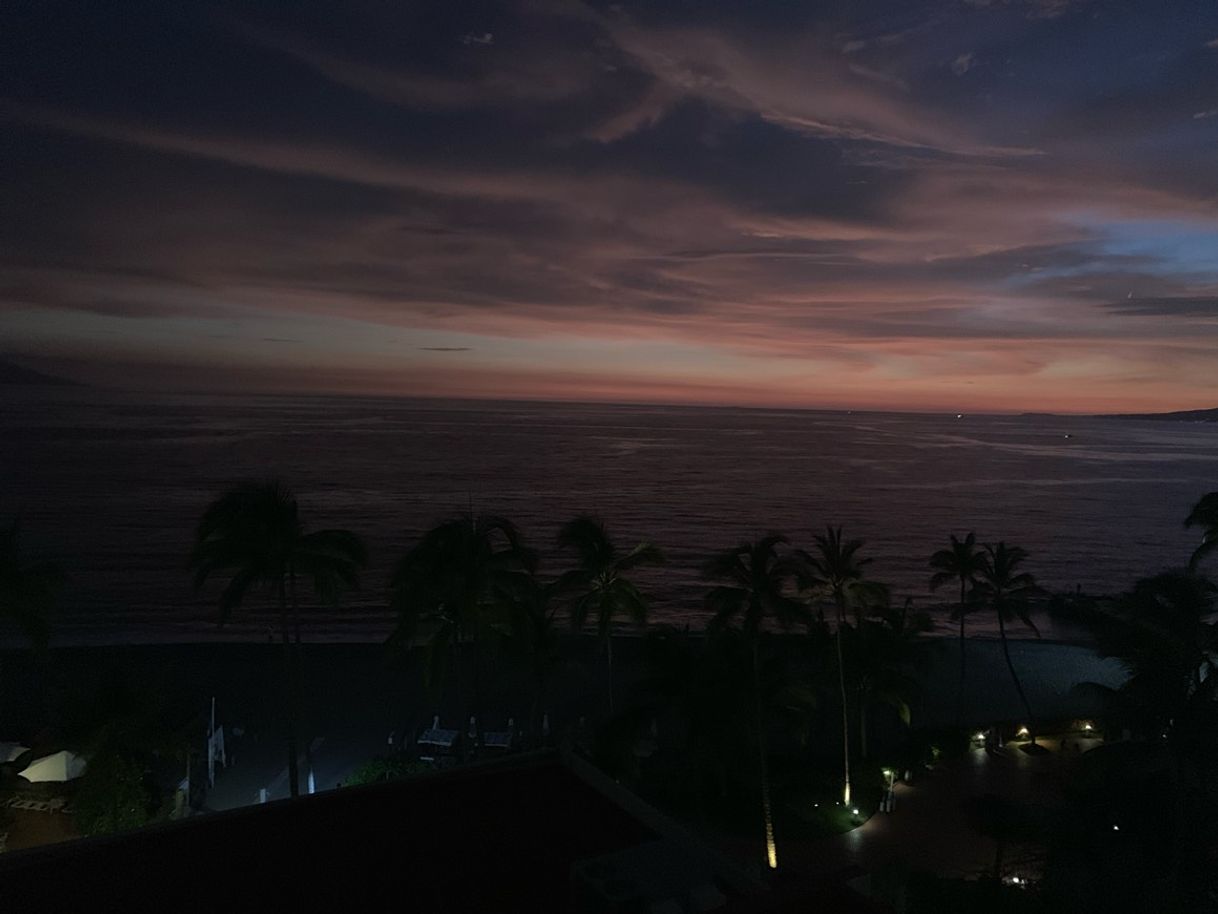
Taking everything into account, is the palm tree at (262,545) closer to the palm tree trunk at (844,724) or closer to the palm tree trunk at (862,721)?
the palm tree trunk at (844,724)

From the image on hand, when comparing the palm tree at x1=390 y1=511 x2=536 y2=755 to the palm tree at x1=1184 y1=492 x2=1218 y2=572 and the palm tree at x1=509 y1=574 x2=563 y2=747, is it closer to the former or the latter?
the palm tree at x1=509 y1=574 x2=563 y2=747

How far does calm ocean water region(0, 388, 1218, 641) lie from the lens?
5034cm

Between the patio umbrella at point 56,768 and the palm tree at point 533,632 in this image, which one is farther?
the palm tree at point 533,632

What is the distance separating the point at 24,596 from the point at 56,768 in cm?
481

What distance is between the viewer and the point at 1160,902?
11.0 meters

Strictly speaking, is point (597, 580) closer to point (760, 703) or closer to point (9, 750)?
point (760, 703)

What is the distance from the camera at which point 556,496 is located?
8262 centimetres

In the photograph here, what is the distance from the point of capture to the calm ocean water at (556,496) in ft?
165

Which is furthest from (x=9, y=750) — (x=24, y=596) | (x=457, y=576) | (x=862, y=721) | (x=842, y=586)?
(x=862, y=721)

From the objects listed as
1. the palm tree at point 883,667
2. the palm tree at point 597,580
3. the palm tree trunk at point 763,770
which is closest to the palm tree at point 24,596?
the palm tree at point 597,580

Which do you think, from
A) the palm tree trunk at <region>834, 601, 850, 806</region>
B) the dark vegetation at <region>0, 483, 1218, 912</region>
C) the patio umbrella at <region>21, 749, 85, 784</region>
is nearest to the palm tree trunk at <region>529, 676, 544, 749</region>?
the dark vegetation at <region>0, 483, 1218, 912</region>

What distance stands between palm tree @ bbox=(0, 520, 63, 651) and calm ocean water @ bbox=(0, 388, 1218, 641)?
24.7 m

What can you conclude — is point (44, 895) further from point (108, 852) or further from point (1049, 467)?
point (1049, 467)

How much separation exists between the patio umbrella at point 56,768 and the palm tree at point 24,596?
3.25 meters
